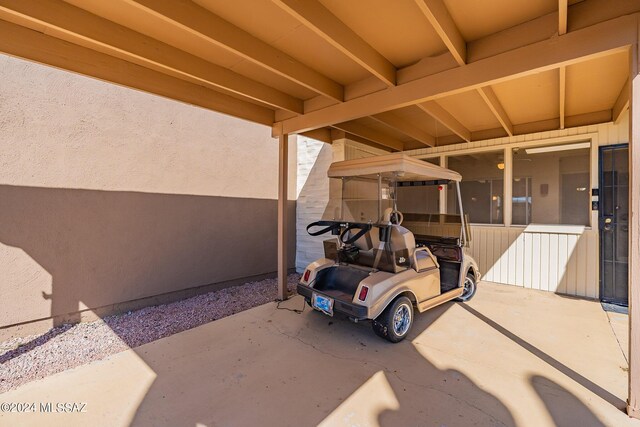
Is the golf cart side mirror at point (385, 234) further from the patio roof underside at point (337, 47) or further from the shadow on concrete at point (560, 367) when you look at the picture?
the shadow on concrete at point (560, 367)

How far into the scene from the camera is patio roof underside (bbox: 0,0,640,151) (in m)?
2.17

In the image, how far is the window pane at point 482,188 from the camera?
5.51 meters

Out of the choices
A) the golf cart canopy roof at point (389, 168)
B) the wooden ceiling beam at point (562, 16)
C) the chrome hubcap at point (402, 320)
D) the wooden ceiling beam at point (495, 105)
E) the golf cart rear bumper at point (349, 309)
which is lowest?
the chrome hubcap at point (402, 320)

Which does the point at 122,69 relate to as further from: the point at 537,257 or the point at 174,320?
the point at 537,257

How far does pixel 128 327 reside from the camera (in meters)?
3.50

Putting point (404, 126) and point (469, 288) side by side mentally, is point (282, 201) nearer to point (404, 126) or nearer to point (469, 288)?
point (404, 126)

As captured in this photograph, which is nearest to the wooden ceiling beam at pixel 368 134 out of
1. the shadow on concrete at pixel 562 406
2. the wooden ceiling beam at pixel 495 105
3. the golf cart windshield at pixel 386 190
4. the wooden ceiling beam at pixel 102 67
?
the golf cart windshield at pixel 386 190

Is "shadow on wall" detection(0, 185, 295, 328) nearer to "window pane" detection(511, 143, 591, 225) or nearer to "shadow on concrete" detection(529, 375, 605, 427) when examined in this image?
"shadow on concrete" detection(529, 375, 605, 427)

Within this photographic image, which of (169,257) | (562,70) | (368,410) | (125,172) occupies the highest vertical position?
(562,70)

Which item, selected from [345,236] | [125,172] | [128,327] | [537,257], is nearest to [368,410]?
[345,236]

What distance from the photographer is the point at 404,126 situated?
198 inches

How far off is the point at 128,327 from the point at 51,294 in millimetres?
945

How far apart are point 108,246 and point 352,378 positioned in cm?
353

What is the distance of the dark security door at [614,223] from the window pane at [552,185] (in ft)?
0.73
